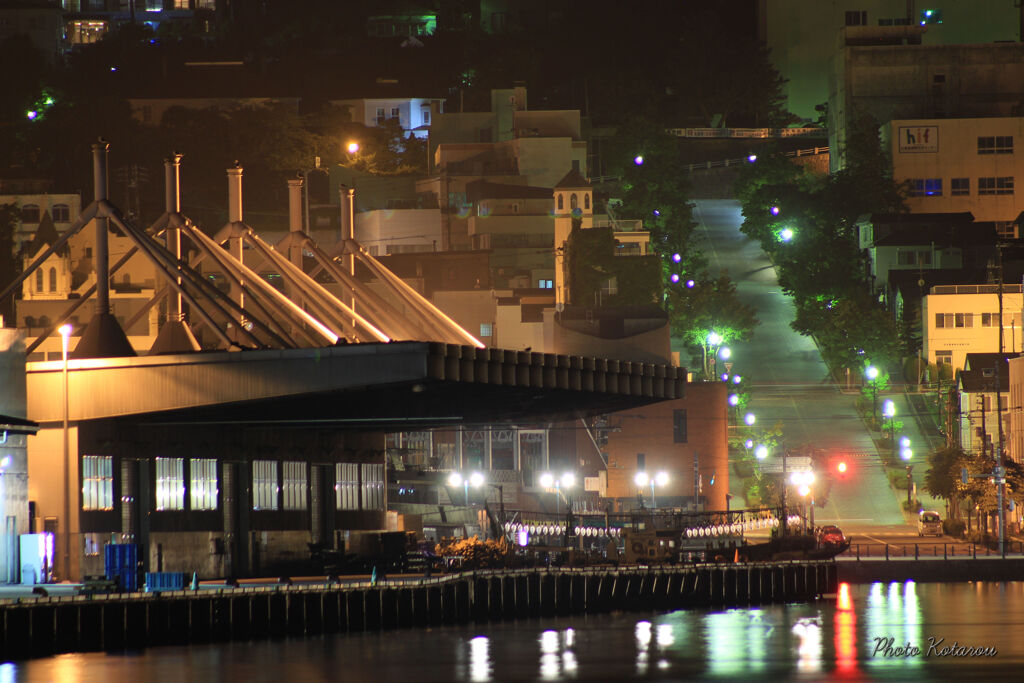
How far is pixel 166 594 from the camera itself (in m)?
50.9

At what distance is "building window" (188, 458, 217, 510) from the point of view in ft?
202

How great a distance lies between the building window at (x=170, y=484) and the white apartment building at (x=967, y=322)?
6485 centimetres

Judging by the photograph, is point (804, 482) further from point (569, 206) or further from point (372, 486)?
point (569, 206)

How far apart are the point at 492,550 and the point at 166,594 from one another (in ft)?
60.1

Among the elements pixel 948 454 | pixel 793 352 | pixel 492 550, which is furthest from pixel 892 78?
pixel 492 550

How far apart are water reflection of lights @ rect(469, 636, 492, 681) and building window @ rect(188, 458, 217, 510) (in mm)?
11084

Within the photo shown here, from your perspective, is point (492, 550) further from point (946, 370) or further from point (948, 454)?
point (946, 370)

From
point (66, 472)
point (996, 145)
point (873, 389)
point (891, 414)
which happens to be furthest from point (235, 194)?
point (996, 145)

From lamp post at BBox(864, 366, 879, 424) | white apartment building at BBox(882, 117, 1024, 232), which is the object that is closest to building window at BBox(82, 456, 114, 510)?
lamp post at BBox(864, 366, 879, 424)

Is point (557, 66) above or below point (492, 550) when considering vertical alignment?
above

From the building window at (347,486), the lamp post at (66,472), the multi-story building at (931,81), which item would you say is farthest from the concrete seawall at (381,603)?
the multi-story building at (931,81)

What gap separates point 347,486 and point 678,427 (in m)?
32.8

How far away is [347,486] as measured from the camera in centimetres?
7356

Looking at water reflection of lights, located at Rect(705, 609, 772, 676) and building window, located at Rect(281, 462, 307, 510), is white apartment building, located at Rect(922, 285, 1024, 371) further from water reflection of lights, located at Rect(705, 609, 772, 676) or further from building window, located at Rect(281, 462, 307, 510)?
building window, located at Rect(281, 462, 307, 510)
